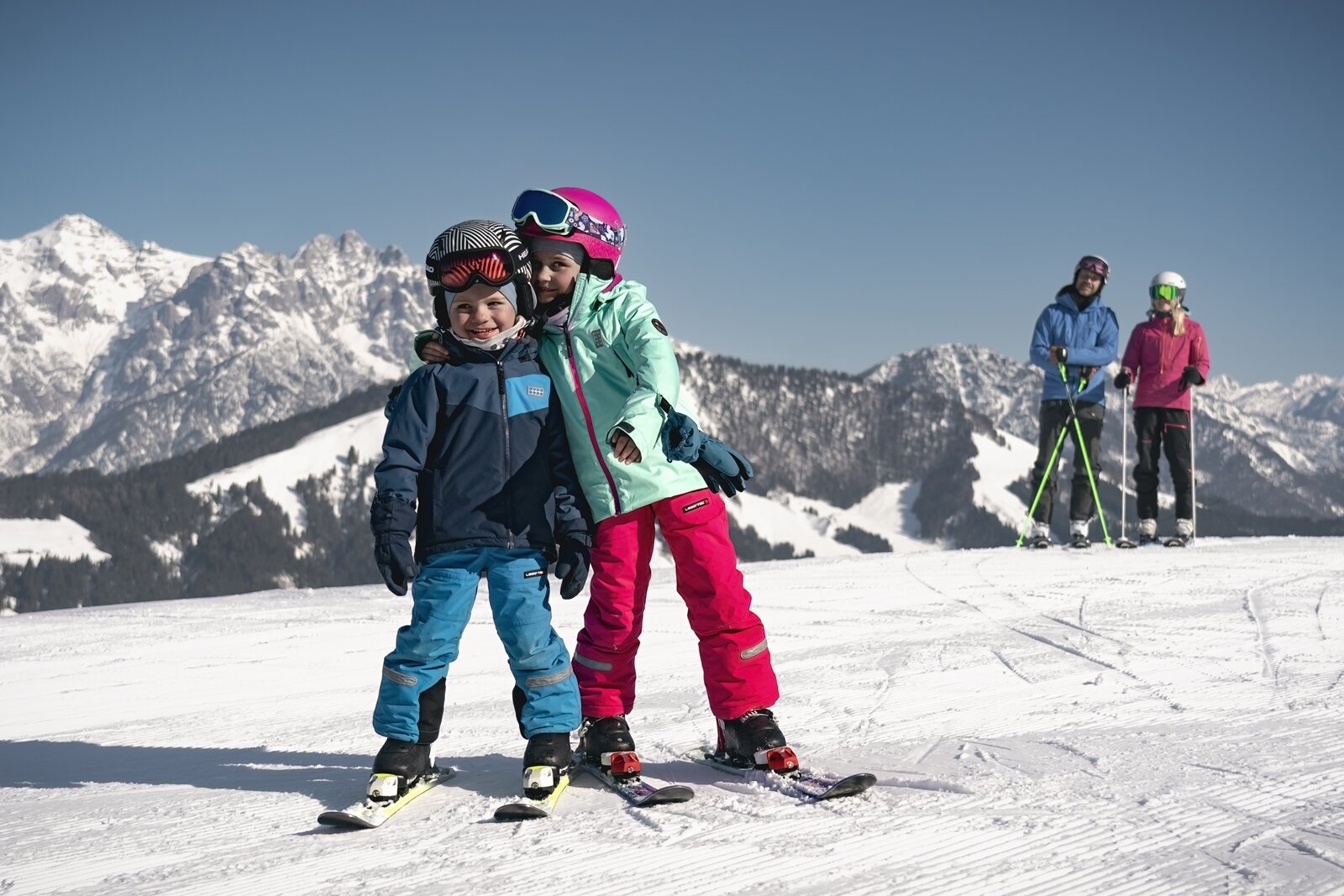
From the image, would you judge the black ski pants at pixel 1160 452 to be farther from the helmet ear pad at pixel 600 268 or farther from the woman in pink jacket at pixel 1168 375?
the helmet ear pad at pixel 600 268

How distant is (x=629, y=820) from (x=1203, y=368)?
28.9 feet

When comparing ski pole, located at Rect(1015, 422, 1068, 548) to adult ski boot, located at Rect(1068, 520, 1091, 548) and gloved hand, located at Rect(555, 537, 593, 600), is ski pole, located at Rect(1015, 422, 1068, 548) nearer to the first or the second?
adult ski boot, located at Rect(1068, 520, 1091, 548)

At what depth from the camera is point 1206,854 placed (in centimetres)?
261

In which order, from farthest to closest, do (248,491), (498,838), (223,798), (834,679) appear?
(248,491)
(834,679)
(223,798)
(498,838)

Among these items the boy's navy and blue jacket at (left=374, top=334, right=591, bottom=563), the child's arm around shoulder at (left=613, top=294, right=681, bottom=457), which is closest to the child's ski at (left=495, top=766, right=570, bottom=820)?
the boy's navy and blue jacket at (left=374, top=334, right=591, bottom=563)

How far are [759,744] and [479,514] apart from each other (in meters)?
1.20

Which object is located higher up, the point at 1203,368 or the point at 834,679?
the point at 1203,368

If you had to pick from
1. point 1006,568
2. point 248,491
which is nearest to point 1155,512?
point 1006,568

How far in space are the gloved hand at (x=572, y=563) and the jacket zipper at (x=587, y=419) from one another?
205 mm

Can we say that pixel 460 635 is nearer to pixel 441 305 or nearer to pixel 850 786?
pixel 441 305

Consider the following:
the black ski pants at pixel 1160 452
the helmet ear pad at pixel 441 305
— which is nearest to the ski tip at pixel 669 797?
the helmet ear pad at pixel 441 305

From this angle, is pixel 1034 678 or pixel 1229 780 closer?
pixel 1229 780

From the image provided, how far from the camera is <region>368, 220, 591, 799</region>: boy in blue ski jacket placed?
3.41 metres

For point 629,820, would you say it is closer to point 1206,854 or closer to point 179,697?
point 1206,854
